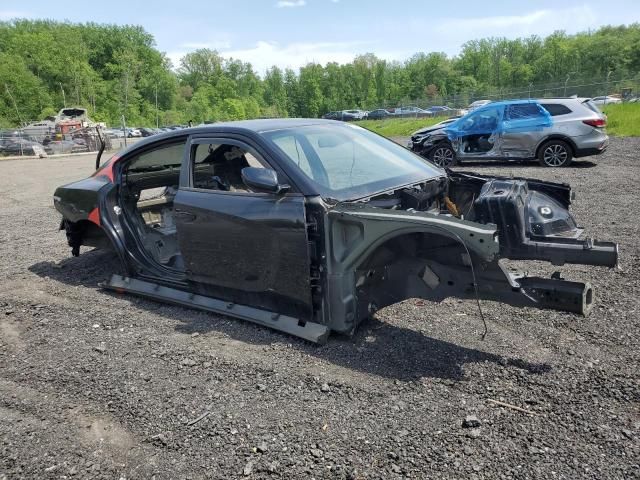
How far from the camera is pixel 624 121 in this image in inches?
773

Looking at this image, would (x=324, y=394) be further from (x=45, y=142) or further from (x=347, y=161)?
(x=45, y=142)

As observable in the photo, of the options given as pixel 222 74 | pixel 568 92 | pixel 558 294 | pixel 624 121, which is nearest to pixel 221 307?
pixel 558 294

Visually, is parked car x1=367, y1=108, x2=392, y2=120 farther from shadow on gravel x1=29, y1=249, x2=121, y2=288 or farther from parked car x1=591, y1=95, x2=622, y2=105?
shadow on gravel x1=29, y1=249, x2=121, y2=288

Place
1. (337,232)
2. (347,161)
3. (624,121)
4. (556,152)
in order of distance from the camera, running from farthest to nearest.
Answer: (624,121), (556,152), (347,161), (337,232)

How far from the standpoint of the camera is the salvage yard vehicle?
10.1 ft

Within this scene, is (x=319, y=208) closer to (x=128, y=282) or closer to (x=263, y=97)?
(x=128, y=282)

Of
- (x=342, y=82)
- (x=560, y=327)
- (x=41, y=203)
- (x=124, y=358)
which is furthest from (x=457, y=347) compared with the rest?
(x=342, y=82)

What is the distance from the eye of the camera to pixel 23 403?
3.05 meters

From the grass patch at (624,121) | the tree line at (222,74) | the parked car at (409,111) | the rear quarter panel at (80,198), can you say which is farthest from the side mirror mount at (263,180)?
the tree line at (222,74)

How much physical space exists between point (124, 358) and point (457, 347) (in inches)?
89.5

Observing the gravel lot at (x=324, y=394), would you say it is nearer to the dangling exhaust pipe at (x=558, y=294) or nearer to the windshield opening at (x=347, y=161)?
the dangling exhaust pipe at (x=558, y=294)

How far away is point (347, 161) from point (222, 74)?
107 m

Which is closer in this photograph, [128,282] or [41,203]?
[128,282]

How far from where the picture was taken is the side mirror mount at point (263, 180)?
3.41 m
